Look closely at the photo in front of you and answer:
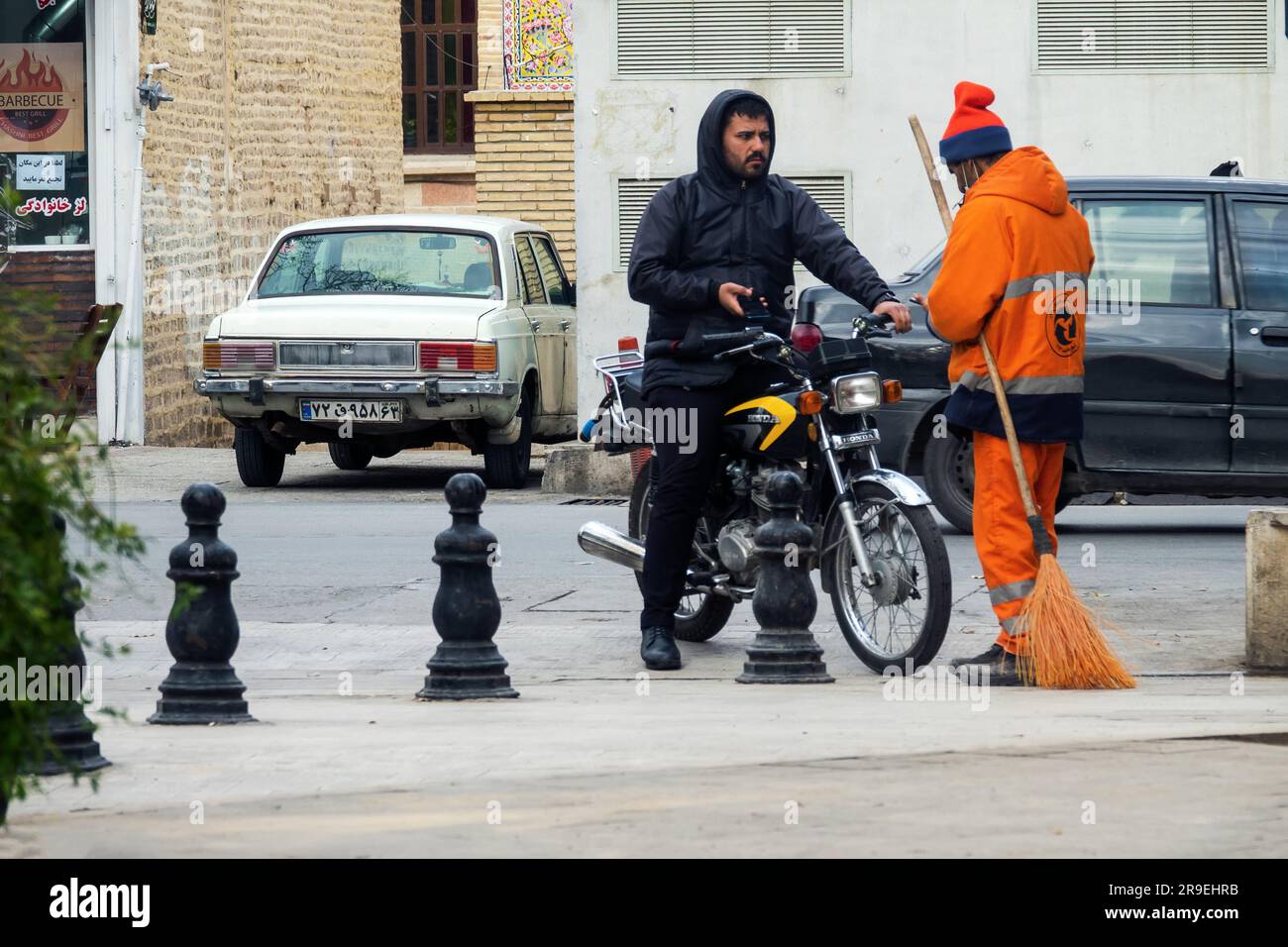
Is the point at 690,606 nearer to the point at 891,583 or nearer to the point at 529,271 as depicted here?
Result: the point at 891,583

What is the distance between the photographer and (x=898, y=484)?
6.96 meters

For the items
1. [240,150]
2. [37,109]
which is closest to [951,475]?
[37,109]

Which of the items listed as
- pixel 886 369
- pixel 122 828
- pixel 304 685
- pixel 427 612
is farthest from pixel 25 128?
pixel 122 828

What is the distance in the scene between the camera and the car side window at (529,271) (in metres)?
15.5

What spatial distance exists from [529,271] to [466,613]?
9.20 meters

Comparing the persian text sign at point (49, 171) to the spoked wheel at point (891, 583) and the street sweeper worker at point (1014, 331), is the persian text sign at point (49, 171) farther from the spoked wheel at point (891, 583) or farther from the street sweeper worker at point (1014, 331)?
the street sweeper worker at point (1014, 331)

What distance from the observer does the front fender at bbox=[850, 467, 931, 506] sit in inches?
271

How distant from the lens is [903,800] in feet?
→ 15.6

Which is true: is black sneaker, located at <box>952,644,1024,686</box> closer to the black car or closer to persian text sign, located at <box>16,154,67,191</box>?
the black car

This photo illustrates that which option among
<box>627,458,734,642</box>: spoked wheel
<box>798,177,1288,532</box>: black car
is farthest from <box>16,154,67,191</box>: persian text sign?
<box>627,458,734,642</box>: spoked wheel

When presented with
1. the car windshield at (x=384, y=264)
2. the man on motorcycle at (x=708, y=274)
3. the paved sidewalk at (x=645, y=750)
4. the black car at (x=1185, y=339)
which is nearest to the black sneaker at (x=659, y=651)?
the man on motorcycle at (x=708, y=274)

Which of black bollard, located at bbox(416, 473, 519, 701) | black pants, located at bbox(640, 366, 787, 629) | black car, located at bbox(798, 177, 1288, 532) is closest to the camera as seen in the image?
black bollard, located at bbox(416, 473, 519, 701)

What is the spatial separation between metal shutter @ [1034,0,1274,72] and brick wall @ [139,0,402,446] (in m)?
8.54
